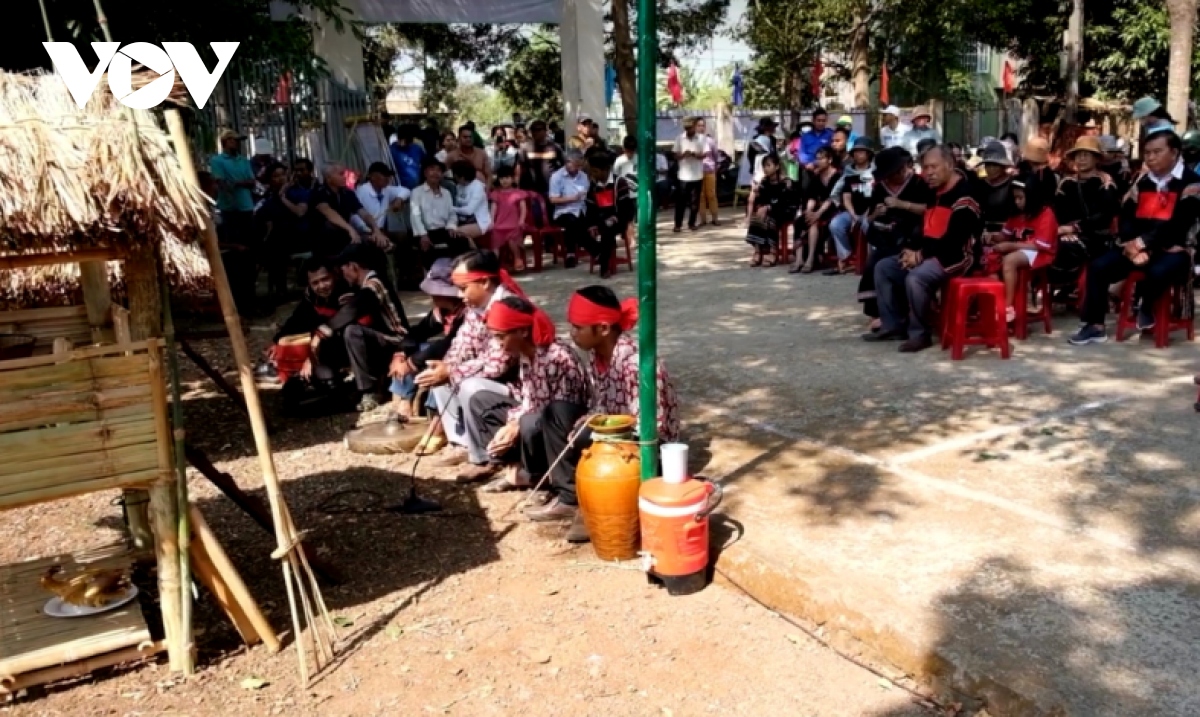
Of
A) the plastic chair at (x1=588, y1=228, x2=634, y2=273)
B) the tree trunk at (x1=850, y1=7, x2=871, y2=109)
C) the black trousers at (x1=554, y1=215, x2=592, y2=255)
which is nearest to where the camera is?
the plastic chair at (x1=588, y1=228, x2=634, y2=273)

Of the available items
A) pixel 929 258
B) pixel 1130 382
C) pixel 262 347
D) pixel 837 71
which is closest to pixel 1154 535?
pixel 1130 382

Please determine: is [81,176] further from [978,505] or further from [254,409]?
[978,505]

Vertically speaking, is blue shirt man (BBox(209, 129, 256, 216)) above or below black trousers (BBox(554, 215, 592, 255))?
above

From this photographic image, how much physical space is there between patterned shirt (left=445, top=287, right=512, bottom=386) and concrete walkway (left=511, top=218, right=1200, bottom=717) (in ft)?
3.86

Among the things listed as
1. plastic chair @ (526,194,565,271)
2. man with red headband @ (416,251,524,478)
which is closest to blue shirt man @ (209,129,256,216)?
plastic chair @ (526,194,565,271)

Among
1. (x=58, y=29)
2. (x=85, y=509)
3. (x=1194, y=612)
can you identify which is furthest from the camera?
(x=58, y=29)

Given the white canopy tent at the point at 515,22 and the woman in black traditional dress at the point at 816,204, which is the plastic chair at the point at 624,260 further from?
the white canopy tent at the point at 515,22

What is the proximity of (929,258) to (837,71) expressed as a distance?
925 inches

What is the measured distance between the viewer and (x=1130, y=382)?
244 inches

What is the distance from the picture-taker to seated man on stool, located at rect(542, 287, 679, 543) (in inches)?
180

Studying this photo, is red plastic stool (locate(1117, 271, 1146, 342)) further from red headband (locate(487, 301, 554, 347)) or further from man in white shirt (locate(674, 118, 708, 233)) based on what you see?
man in white shirt (locate(674, 118, 708, 233))

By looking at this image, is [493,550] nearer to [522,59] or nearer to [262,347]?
[262,347]

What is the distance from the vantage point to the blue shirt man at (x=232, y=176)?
11.3 m

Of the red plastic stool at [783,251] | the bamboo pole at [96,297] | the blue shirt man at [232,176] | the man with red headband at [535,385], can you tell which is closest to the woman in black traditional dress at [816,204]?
the red plastic stool at [783,251]
